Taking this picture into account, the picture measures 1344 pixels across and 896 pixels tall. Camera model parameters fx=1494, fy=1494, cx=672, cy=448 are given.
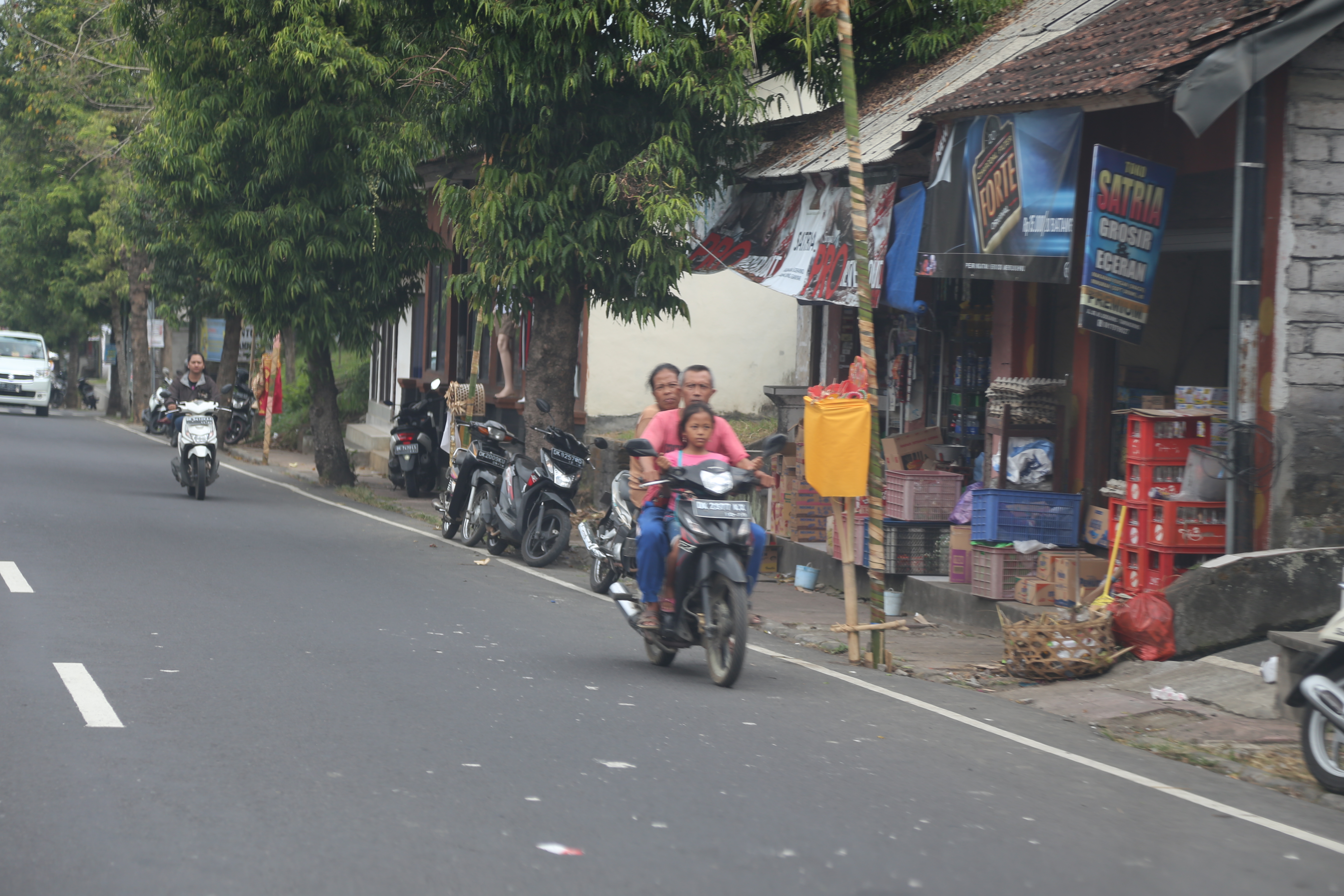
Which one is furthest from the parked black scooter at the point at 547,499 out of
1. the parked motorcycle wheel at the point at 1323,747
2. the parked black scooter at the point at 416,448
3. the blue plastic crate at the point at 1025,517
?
the parked motorcycle wheel at the point at 1323,747

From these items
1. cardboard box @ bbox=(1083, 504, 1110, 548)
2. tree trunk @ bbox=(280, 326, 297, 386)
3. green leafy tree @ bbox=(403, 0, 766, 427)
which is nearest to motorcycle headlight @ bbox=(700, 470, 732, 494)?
cardboard box @ bbox=(1083, 504, 1110, 548)

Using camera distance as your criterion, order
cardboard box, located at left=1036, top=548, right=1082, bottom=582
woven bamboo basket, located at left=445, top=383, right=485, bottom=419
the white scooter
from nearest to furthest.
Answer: cardboard box, located at left=1036, top=548, right=1082, bottom=582 → the white scooter → woven bamboo basket, located at left=445, top=383, right=485, bottom=419

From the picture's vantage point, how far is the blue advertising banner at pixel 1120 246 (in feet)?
33.2

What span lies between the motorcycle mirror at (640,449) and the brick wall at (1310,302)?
160 inches

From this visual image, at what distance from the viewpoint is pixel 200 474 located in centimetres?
1841

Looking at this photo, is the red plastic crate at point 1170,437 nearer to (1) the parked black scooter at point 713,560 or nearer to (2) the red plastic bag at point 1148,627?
(2) the red plastic bag at point 1148,627

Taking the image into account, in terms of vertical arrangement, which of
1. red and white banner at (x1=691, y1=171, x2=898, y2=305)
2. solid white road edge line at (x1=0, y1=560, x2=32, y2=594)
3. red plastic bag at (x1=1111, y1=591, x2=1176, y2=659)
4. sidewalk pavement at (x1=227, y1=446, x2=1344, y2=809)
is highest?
red and white banner at (x1=691, y1=171, x2=898, y2=305)

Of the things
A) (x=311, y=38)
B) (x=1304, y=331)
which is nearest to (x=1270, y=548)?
(x=1304, y=331)

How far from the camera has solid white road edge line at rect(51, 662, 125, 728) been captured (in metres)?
6.67

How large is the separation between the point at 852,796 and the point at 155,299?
27.3 meters

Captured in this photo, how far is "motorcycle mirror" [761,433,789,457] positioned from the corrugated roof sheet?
4.61 m

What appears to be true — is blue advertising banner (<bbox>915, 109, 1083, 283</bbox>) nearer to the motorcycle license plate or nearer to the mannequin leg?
the motorcycle license plate

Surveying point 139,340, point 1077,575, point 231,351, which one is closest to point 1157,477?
point 1077,575

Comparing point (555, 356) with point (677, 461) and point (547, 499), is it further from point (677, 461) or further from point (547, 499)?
point (677, 461)
